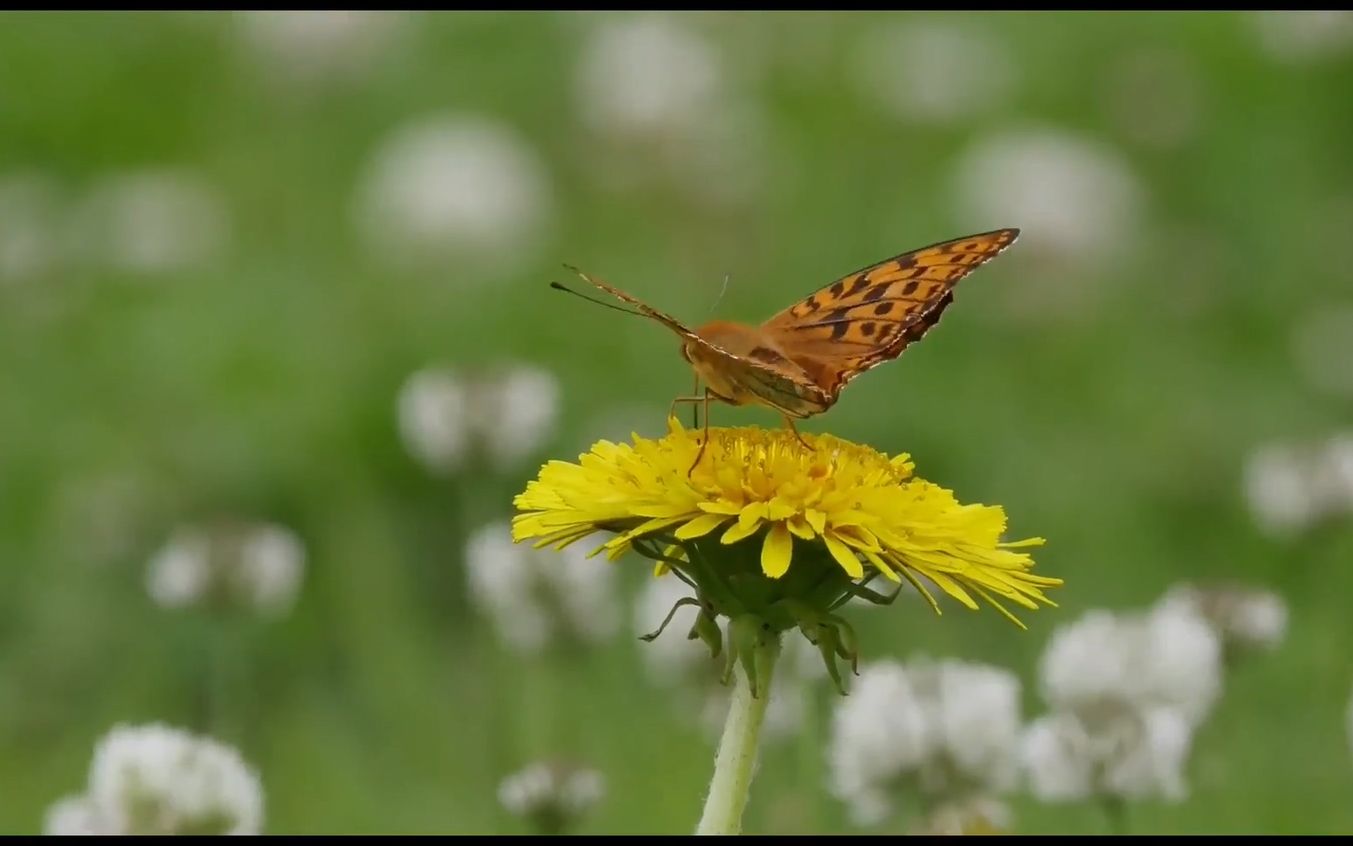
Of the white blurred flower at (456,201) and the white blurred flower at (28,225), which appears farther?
the white blurred flower at (456,201)

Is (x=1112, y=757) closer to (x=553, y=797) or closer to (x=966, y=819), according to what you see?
(x=966, y=819)

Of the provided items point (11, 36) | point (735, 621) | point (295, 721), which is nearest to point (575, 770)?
point (735, 621)

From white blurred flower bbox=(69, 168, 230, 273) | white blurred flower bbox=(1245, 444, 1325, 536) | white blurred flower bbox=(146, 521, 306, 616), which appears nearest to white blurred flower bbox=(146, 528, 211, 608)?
white blurred flower bbox=(146, 521, 306, 616)

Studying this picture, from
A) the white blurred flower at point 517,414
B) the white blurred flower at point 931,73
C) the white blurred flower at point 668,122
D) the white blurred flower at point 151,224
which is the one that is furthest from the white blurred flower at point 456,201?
the white blurred flower at point 517,414

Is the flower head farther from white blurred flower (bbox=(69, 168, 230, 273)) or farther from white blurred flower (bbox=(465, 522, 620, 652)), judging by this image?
white blurred flower (bbox=(69, 168, 230, 273))

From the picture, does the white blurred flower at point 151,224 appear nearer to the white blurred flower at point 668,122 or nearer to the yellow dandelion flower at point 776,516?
the white blurred flower at point 668,122

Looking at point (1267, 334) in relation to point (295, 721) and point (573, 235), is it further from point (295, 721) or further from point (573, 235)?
point (295, 721)

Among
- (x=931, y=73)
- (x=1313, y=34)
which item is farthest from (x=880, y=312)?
(x=1313, y=34)
